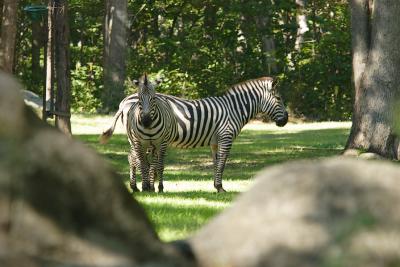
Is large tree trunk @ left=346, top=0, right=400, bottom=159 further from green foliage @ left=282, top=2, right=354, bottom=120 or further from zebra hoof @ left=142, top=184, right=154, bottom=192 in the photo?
green foliage @ left=282, top=2, right=354, bottom=120

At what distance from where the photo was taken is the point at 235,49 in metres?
37.9

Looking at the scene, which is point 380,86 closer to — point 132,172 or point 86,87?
point 132,172

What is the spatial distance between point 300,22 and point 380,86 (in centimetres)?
2116

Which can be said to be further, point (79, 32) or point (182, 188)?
point (79, 32)

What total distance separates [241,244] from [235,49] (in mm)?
33418

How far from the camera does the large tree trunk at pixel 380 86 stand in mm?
19266

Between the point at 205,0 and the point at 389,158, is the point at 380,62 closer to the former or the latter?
the point at 389,158

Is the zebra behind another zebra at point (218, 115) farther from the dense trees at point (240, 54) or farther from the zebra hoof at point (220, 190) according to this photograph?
the dense trees at point (240, 54)

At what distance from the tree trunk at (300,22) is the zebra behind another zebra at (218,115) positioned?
66.7 feet

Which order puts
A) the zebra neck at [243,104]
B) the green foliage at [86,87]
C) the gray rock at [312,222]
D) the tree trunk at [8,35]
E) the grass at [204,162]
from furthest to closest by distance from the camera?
the green foliage at [86,87]
the tree trunk at [8,35]
the zebra neck at [243,104]
the grass at [204,162]
the gray rock at [312,222]

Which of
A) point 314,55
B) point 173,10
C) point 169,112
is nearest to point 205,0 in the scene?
point 173,10

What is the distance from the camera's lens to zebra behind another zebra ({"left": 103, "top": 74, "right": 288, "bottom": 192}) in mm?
16484

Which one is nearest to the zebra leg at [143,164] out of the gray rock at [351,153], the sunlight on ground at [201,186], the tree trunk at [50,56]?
the sunlight on ground at [201,186]

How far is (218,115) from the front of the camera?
1688cm
